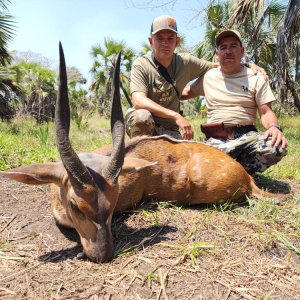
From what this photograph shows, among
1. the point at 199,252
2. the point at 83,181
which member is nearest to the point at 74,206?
the point at 83,181

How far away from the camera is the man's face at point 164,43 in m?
5.72

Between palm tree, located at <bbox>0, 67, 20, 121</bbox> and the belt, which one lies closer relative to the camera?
the belt

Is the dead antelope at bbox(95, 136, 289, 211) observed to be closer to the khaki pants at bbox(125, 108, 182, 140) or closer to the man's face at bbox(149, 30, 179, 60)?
the khaki pants at bbox(125, 108, 182, 140)

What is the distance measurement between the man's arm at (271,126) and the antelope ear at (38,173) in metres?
2.75

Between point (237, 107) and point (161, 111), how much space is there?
3.64ft

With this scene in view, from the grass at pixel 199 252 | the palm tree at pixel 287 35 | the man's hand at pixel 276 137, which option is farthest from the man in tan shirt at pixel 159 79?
the palm tree at pixel 287 35

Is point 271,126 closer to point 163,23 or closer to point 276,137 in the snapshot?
point 276,137

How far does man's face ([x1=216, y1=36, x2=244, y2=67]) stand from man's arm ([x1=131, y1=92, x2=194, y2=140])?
1.14 metres

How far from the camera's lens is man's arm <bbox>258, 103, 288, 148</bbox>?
4.72 metres

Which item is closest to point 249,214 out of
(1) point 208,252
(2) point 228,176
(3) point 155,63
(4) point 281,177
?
(2) point 228,176

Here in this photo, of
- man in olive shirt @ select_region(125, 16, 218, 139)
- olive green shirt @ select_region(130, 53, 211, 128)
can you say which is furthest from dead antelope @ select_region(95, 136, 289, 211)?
olive green shirt @ select_region(130, 53, 211, 128)

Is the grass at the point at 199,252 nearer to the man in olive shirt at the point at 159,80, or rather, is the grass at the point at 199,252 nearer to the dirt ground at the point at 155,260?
the dirt ground at the point at 155,260

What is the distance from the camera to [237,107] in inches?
210

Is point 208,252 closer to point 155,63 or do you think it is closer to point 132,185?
point 132,185
